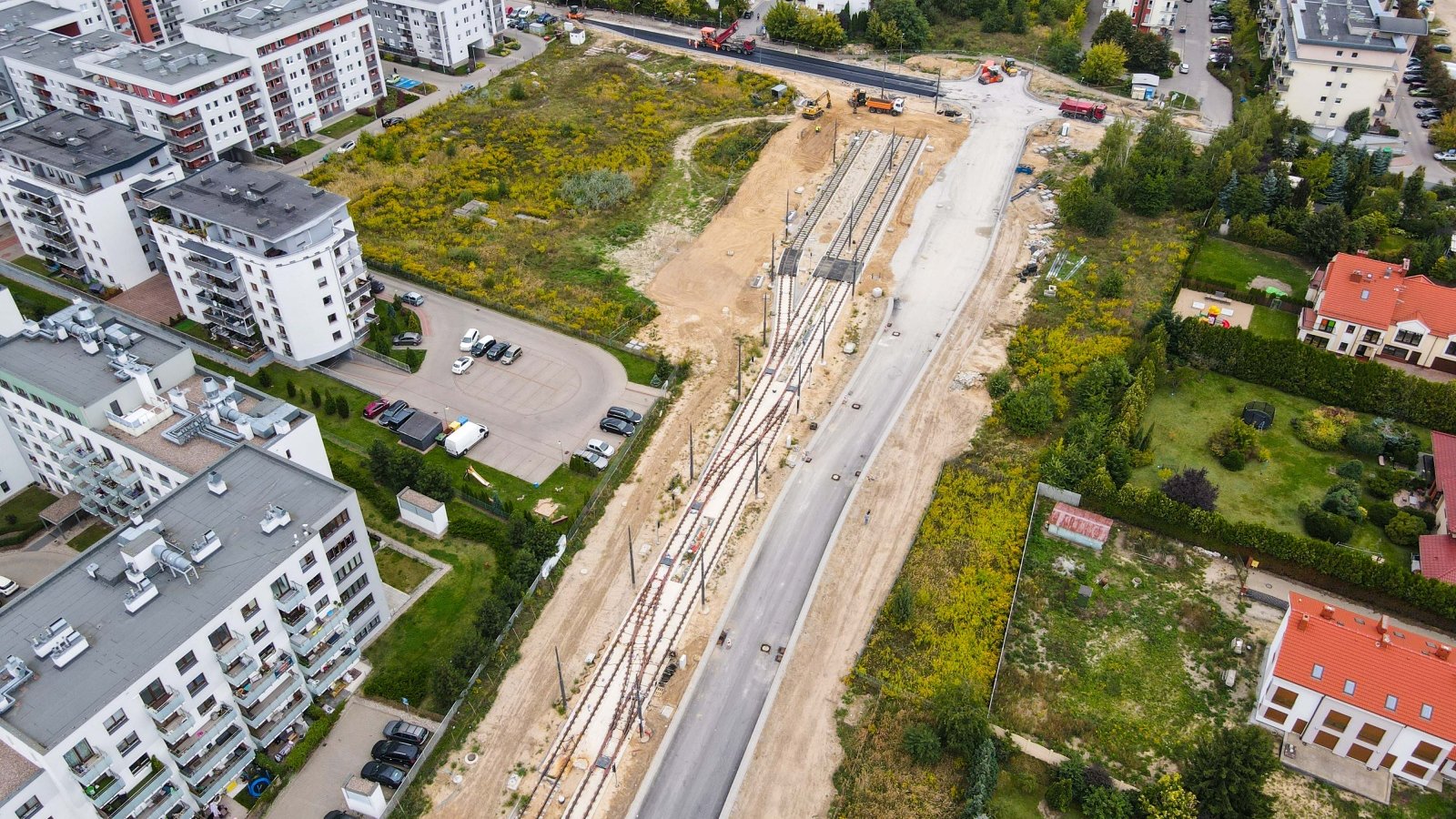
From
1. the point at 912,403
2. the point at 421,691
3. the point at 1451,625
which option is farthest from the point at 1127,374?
the point at 421,691

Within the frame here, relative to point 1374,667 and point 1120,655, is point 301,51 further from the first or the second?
point 1374,667

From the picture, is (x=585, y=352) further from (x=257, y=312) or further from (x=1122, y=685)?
(x=1122, y=685)

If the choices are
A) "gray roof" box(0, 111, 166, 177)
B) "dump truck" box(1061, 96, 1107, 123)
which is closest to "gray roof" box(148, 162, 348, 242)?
"gray roof" box(0, 111, 166, 177)

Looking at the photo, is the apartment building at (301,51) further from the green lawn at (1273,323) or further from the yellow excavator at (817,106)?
the green lawn at (1273,323)

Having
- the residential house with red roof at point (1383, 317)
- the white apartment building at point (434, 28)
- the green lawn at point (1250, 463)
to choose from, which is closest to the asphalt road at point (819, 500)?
the green lawn at point (1250, 463)

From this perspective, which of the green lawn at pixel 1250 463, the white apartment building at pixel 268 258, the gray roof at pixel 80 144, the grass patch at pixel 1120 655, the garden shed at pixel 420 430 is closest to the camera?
the grass patch at pixel 1120 655

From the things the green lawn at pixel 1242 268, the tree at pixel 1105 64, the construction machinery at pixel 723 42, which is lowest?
the green lawn at pixel 1242 268

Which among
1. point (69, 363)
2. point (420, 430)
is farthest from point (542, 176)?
point (69, 363)
